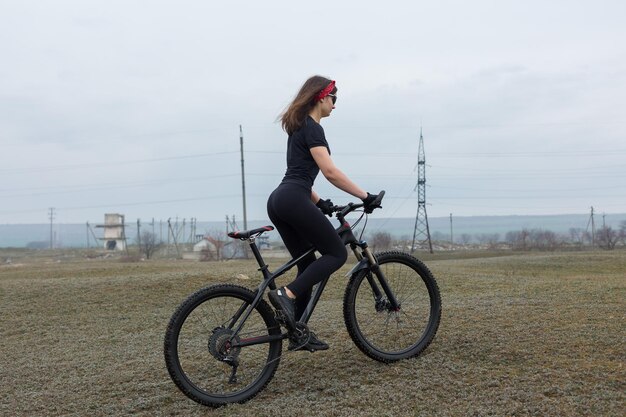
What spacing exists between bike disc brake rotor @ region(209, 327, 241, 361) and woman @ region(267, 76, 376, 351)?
14.7 inches

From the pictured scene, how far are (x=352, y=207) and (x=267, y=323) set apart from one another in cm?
99

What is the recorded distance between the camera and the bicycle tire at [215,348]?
13.3ft

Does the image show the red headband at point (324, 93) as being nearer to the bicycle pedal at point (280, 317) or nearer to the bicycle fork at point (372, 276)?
the bicycle fork at point (372, 276)

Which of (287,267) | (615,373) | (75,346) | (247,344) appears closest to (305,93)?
(287,267)

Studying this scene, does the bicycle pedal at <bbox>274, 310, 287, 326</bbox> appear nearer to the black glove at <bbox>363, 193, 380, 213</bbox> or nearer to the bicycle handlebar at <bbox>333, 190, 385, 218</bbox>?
the bicycle handlebar at <bbox>333, 190, 385, 218</bbox>

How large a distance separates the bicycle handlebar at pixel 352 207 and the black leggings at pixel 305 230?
18cm

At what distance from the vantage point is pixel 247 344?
13.9 ft

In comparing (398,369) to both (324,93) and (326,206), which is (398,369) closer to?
(326,206)

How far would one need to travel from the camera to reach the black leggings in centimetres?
432

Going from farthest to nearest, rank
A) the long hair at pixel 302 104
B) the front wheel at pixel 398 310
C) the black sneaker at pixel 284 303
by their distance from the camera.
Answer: the front wheel at pixel 398 310 < the long hair at pixel 302 104 < the black sneaker at pixel 284 303

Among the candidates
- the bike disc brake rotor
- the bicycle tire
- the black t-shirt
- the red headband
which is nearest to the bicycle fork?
the black t-shirt

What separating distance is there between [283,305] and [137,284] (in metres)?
7.55

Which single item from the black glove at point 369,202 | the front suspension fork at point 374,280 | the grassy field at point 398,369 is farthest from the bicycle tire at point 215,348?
the black glove at point 369,202

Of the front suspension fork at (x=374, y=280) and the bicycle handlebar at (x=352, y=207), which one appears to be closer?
the bicycle handlebar at (x=352, y=207)
